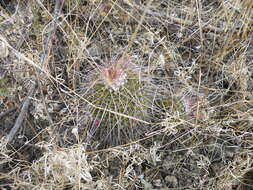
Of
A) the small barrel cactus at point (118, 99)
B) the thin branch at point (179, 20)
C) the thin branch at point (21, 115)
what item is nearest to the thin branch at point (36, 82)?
the thin branch at point (21, 115)

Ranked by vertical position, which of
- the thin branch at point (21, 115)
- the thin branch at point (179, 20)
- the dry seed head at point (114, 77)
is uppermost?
the thin branch at point (179, 20)

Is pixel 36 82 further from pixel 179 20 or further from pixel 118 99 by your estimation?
pixel 179 20

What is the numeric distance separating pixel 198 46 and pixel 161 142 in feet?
2.00

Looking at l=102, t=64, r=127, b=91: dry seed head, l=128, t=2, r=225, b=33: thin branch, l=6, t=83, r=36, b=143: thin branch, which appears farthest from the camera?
l=128, t=2, r=225, b=33: thin branch

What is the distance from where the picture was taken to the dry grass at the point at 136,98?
5.38ft

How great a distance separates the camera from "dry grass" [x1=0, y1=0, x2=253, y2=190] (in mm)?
1641

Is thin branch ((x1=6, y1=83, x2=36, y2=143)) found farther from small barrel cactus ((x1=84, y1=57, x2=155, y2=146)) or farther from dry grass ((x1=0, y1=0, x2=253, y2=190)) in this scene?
small barrel cactus ((x1=84, y1=57, x2=155, y2=146))

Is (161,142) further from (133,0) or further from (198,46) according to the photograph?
(133,0)

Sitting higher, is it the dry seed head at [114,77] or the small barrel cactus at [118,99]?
the dry seed head at [114,77]

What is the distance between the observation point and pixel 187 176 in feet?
5.86

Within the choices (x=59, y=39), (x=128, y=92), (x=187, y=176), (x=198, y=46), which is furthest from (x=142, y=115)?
(x=59, y=39)

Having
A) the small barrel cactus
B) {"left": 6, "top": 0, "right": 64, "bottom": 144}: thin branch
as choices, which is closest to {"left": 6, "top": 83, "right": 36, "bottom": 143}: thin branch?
{"left": 6, "top": 0, "right": 64, "bottom": 144}: thin branch

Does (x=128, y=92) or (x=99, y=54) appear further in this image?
(x=99, y=54)

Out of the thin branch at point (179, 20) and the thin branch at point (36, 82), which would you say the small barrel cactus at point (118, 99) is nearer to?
the thin branch at point (36, 82)
